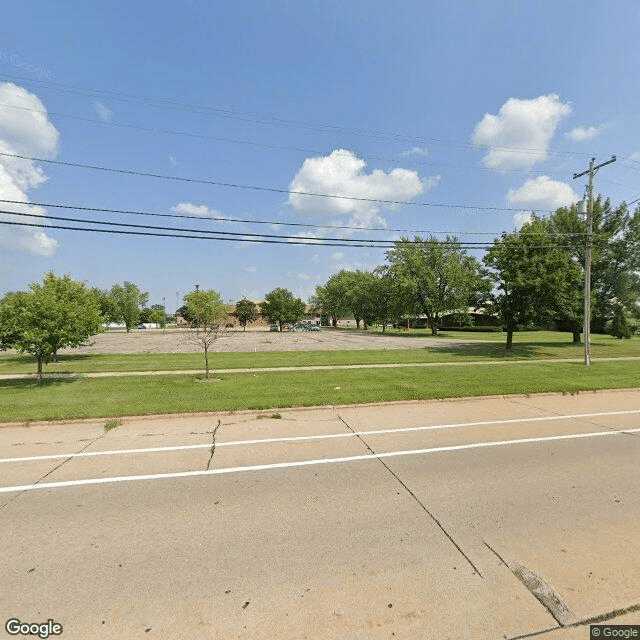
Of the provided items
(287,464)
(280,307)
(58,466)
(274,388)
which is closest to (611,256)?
(274,388)

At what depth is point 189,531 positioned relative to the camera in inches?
151

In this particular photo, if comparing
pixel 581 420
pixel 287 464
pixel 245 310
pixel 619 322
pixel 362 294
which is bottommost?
pixel 581 420

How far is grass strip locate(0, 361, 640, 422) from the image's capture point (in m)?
9.20

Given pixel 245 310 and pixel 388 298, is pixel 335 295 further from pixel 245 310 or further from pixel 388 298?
pixel 245 310

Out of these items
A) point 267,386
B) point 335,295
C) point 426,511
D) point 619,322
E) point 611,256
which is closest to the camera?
point 426,511

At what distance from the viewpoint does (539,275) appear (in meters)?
20.9

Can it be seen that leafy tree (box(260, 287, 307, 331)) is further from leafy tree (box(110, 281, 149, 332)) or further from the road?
the road

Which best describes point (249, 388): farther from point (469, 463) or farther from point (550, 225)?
point (550, 225)

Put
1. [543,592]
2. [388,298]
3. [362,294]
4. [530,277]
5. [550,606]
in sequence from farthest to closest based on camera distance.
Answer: [362,294] → [388,298] → [530,277] → [543,592] → [550,606]

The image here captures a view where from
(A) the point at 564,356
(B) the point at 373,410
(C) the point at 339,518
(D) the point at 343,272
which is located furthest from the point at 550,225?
(D) the point at 343,272

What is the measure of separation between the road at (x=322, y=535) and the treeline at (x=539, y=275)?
935 cm

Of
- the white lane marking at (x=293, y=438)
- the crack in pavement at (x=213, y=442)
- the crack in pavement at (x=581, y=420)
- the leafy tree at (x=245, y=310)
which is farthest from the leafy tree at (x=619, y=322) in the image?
the leafy tree at (x=245, y=310)

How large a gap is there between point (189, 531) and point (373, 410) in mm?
6268

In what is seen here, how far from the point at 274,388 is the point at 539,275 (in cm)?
1832
